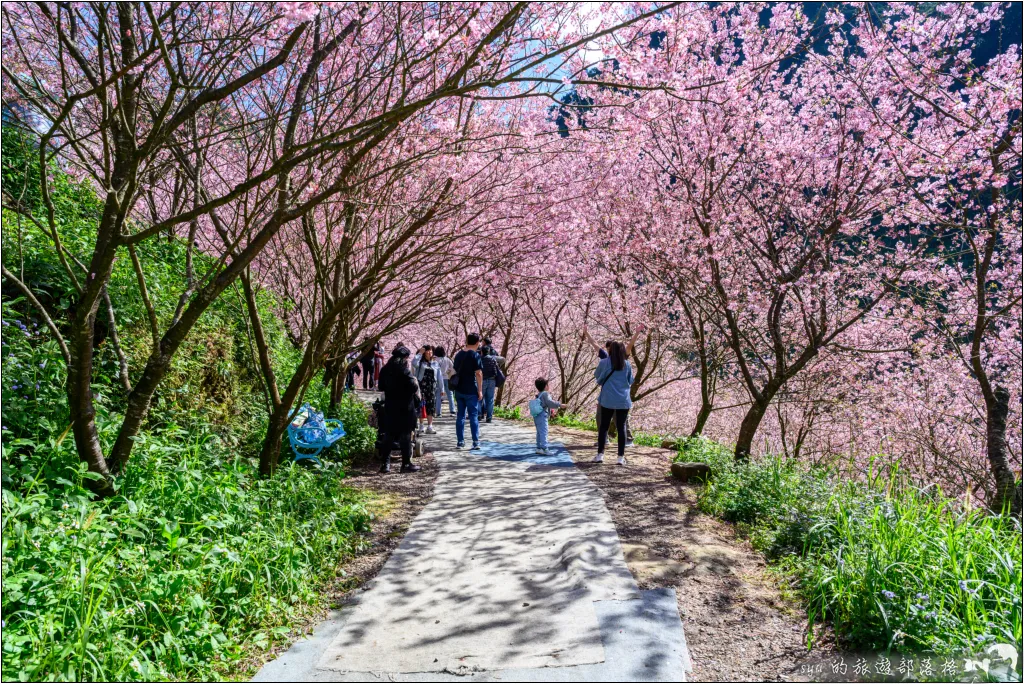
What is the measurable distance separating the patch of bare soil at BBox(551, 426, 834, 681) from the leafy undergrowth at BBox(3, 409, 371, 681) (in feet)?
7.77

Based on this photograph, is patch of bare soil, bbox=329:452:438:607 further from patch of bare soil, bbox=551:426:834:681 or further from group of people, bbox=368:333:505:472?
patch of bare soil, bbox=551:426:834:681

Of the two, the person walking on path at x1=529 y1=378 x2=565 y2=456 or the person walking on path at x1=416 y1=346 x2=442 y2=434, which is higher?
the person walking on path at x1=416 y1=346 x2=442 y2=434

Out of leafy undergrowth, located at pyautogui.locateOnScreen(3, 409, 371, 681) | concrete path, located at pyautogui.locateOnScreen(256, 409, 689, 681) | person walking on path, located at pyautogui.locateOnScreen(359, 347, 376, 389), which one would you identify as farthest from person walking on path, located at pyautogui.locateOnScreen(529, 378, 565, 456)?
person walking on path, located at pyautogui.locateOnScreen(359, 347, 376, 389)

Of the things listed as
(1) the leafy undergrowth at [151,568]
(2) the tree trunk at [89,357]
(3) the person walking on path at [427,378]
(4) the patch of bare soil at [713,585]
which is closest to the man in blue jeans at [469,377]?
(3) the person walking on path at [427,378]

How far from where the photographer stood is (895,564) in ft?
11.6

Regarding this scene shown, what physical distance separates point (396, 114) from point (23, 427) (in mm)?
3253

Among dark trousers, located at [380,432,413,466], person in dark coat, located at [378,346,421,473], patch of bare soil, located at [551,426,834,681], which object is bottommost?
patch of bare soil, located at [551,426,834,681]

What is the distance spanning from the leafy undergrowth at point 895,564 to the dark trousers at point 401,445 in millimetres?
4082

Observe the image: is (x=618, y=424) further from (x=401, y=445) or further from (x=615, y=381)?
(x=401, y=445)

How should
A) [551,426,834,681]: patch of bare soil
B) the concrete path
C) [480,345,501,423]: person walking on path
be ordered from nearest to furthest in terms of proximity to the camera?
the concrete path, [551,426,834,681]: patch of bare soil, [480,345,501,423]: person walking on path

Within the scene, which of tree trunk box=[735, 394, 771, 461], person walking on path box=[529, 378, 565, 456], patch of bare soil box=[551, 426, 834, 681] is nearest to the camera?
patch of bare soil box=[551, 426, 834, 681]

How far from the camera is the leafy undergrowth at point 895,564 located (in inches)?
126

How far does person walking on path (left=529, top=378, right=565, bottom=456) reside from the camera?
31.1 feet

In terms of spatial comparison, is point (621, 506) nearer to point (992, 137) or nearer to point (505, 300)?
point (992, 137)
